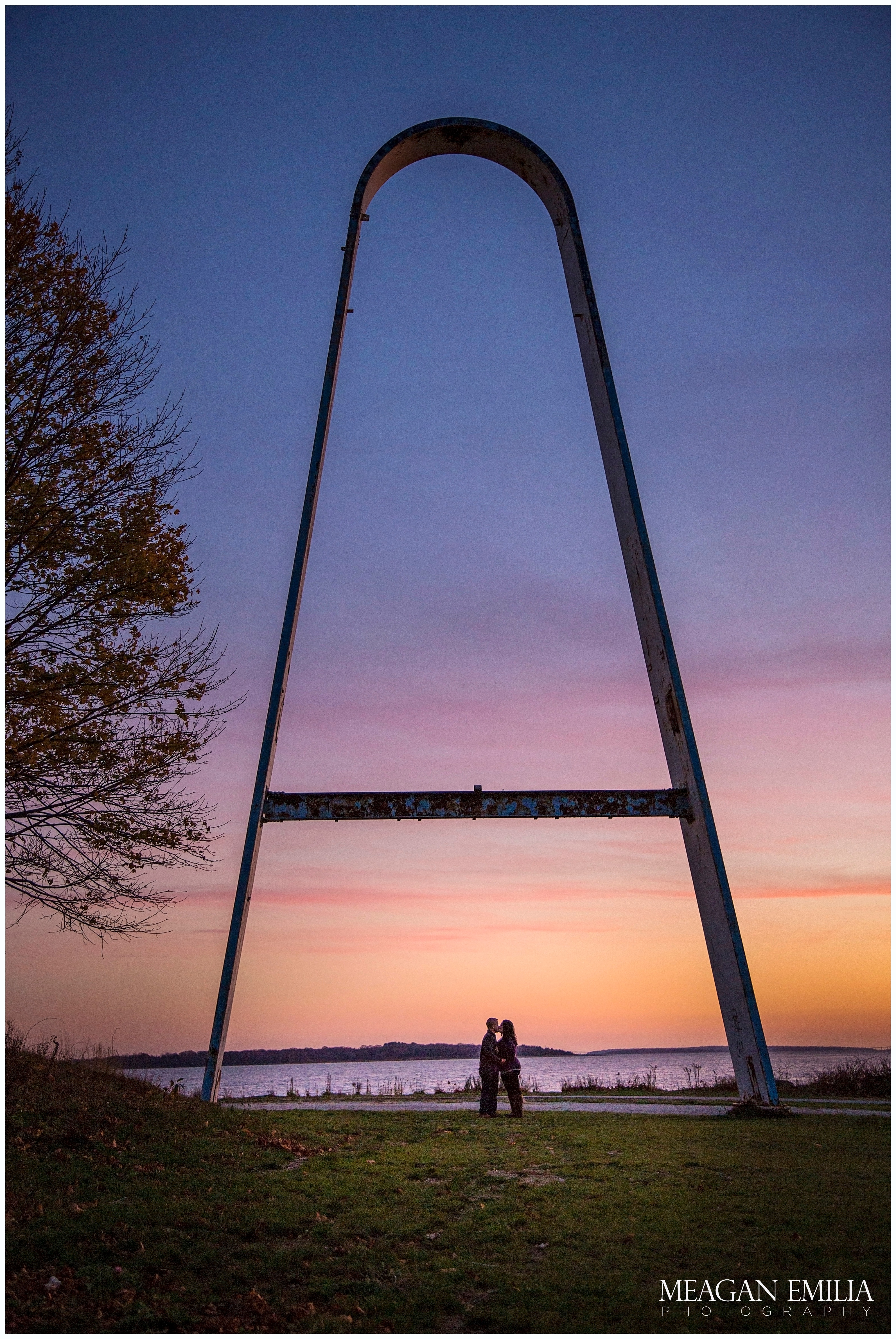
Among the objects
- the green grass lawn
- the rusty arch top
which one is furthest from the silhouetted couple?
the rusty arch top

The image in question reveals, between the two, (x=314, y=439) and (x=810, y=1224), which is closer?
(x=810, y=1224)

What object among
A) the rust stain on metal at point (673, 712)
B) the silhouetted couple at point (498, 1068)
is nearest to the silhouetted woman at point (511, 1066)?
the silhouetted couple at point (498, 1068)

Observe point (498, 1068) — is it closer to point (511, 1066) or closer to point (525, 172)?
point (511, 1066)

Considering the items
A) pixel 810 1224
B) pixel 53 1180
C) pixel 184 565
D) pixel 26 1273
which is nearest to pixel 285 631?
pixel 184 565

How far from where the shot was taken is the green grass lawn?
17.5 feet

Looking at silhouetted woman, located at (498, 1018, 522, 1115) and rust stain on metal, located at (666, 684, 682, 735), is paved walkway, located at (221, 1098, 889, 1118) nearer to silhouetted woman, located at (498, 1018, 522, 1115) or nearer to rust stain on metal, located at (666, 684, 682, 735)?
silhouetted woman, located at (498, 1018, 522, 1115)

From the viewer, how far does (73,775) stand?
10219 millimetres

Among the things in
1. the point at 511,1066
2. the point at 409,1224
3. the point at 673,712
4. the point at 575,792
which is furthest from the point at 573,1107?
the point at 409,1224

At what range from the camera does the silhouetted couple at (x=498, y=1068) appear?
12523 mm

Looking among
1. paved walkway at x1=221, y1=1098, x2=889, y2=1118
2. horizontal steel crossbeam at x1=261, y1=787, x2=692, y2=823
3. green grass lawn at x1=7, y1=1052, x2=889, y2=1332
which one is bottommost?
paved walkway at x1=221, y1=1098, x2=889, y2=1118

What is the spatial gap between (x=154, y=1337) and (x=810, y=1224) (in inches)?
186

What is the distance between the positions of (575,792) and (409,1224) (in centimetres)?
601

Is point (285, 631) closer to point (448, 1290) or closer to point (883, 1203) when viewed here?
point (448, 1290)

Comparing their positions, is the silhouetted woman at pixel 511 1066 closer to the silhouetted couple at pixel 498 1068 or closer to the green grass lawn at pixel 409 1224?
the silhouetted couple at pixel 498 1068
